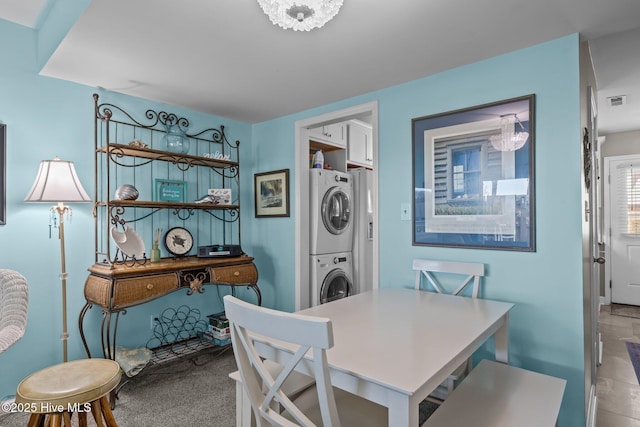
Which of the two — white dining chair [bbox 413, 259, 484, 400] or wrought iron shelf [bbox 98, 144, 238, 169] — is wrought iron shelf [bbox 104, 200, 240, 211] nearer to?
wrought iron shelf [bbox 98, 144, 238, 169]

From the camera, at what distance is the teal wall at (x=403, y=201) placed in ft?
6.39

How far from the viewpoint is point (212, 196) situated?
3.15 meters

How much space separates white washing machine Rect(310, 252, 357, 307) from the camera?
3443 millimetres

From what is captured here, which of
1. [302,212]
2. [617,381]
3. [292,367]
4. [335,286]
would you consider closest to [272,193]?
[302,212]

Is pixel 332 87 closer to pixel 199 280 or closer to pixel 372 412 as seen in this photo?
pixel 199 280

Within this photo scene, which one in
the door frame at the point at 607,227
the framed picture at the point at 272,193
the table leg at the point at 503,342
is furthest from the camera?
the door frame at the point at 607,227

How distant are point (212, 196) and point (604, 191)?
5025 mm

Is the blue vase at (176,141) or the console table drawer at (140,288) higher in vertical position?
the blue vase at (176,141)

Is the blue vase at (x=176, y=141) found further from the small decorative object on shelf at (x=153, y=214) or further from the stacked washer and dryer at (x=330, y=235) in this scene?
the stacked washer and dryer at (x=330, y=235)

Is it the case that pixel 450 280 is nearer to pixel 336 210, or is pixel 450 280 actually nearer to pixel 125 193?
pixel 336 210

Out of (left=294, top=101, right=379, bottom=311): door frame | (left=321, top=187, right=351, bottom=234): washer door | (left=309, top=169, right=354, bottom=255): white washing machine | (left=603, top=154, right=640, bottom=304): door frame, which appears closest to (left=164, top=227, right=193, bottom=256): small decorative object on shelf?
(left=294, top=101, right=379, bottom=311): door frame

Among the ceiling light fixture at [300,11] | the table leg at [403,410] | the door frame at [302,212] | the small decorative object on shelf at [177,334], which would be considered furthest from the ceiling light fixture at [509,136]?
the small decorative object on shelf at [177,334]

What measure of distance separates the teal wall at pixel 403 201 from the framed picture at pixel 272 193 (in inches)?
30.2

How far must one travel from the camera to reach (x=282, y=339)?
1026 mm
